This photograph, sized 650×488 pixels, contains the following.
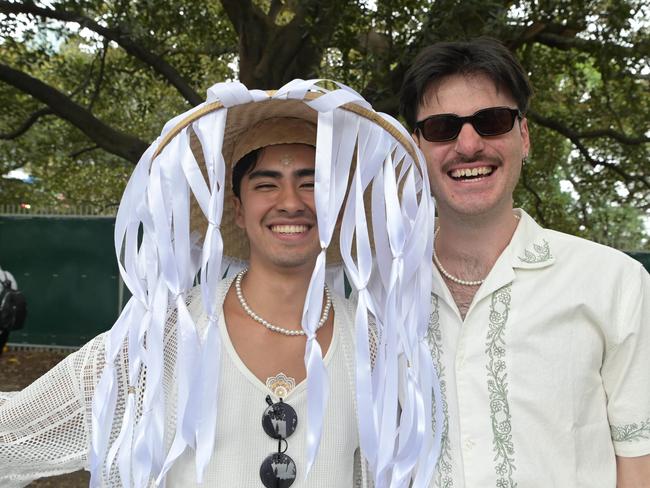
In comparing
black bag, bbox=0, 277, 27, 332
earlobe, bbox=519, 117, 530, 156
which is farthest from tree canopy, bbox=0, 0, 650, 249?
earlobe, bbox=519, 117, 530, 156

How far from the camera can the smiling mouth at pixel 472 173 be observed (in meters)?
1.83

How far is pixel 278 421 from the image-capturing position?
5.53 ft

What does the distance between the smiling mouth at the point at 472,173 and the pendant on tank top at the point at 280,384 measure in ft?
2.17

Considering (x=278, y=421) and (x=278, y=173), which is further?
(x=278, y=173)

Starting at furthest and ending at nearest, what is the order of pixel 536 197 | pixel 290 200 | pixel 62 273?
1. pixel 536 197
2. pixel 62 273
3. pixel 290 200

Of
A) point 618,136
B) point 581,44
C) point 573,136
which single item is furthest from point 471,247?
point 618,136

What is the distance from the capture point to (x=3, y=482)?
1774 millimetres

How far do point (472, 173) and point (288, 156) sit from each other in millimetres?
468

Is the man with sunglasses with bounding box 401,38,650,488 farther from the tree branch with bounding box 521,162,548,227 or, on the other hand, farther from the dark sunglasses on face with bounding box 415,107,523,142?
the tree branch with bounding box 521,162,548,227

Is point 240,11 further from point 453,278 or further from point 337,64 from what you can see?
point 453,278

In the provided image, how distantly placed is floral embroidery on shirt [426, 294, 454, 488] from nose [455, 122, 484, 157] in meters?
0.38

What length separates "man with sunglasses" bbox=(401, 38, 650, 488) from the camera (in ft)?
5.47

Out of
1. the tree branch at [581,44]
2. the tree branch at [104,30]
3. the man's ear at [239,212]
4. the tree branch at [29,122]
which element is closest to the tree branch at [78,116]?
the tree branch at [104,30]

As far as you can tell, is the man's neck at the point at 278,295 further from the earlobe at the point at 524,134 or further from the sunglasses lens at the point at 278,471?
the earlobe at the point at 524,134
